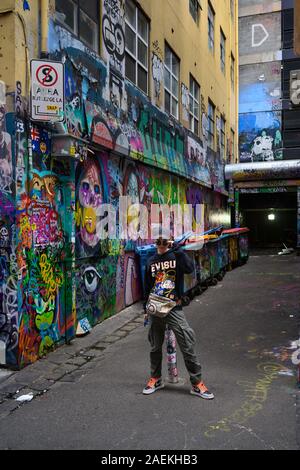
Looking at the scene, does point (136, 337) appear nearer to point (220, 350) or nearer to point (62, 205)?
point (220, 350)

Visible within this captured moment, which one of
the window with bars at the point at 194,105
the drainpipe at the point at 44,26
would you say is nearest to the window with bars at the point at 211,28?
the window with bars at the point at 194,105

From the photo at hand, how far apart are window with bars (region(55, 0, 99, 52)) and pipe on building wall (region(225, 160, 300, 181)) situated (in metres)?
13.7

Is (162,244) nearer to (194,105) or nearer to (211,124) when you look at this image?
(194,105)

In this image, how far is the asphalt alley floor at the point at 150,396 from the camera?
3.74 meters

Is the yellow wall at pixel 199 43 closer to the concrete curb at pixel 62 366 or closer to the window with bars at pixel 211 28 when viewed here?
the window with bars at pixel 211 28

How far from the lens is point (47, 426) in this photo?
4.02 m

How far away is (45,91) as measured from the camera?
226 inches

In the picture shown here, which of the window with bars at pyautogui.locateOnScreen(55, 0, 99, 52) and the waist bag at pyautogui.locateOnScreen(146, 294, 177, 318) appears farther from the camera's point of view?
the window with bars at pyautogui.locateOnScreen(55, 0, 99, 52)

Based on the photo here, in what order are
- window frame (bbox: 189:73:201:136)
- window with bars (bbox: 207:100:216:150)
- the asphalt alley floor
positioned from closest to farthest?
the asphalt alley floor, window frame (bbox: 189:73:201:136), window with bars (bbox: 207:100:216:150)

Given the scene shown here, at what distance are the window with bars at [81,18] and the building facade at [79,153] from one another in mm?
27

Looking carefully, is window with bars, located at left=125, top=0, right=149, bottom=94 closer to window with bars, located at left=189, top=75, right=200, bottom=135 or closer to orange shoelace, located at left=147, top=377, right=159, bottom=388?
window with bars, located at left=189, top=75, right=200, bottom=135

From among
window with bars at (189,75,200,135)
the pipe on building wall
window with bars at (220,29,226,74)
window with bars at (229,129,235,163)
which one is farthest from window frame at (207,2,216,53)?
window with bars at (229,129,235,163)

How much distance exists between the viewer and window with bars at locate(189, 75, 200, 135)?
579 inches

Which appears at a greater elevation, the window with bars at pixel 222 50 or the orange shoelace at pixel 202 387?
the window with bars at pixel 222 50
